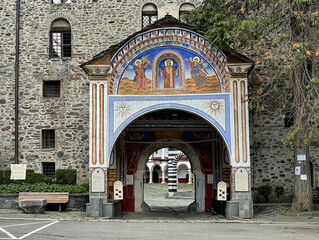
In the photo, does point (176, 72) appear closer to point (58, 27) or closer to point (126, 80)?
point (126, 80)

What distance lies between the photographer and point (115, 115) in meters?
15.2

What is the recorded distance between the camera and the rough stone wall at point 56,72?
18766mm

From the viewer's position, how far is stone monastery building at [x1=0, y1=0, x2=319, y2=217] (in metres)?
15.1

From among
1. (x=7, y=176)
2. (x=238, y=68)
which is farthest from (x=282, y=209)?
(x=7, y=176)

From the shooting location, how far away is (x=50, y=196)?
53.8 ft

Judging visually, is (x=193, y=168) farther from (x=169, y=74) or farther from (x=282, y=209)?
(x=169, y=74)

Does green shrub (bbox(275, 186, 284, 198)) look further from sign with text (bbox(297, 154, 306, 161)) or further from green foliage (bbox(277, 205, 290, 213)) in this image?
sign with text (bbox(297, 154, 306, 161))

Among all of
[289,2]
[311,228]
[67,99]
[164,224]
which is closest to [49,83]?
[67,99]

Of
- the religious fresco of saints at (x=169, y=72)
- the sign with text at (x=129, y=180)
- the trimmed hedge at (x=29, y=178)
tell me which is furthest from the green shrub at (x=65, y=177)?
the religious fresco of saints at (x=169, y=72)

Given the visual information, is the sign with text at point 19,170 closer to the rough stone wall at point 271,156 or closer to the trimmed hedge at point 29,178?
the trimmed hedge at point 29,178

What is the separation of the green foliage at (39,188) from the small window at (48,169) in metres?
1.76

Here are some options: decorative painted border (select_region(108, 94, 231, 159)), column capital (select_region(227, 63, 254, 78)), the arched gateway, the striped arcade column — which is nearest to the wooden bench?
the arched gateway

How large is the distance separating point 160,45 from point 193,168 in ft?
18.3

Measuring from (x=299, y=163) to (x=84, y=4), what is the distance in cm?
1057
